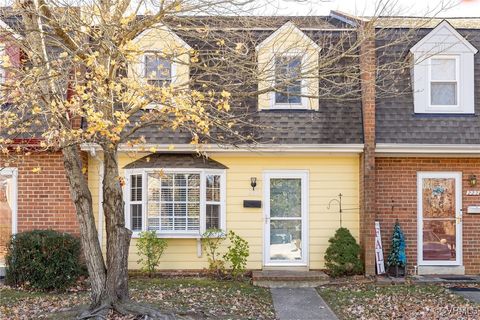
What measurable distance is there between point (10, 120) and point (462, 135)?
931 cm

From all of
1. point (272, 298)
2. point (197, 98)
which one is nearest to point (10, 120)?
point (197, 98)

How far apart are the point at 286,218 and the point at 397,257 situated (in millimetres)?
2573

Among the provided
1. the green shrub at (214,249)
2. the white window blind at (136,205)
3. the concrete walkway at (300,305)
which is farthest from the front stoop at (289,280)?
the white window blind at (136,205)

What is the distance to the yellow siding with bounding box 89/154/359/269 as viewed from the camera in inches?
492

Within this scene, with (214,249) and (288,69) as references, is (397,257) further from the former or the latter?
(288,69)

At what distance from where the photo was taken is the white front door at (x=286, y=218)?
41.1ft

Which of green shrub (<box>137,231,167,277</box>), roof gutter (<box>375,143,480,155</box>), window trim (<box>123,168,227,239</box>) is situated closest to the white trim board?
window trim (<box>123,168,227,239</box>)

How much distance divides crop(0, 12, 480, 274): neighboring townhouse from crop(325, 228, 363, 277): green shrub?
47cm

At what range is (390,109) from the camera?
12430mm

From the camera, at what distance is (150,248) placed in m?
11.9

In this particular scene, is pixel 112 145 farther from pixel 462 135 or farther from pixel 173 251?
pixel 462 135

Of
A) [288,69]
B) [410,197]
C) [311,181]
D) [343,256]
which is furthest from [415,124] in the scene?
[288,69]

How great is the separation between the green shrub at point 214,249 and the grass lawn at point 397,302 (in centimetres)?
234

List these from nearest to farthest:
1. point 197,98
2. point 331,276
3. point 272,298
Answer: point 197,98 < point 272,298 < point 331,276
